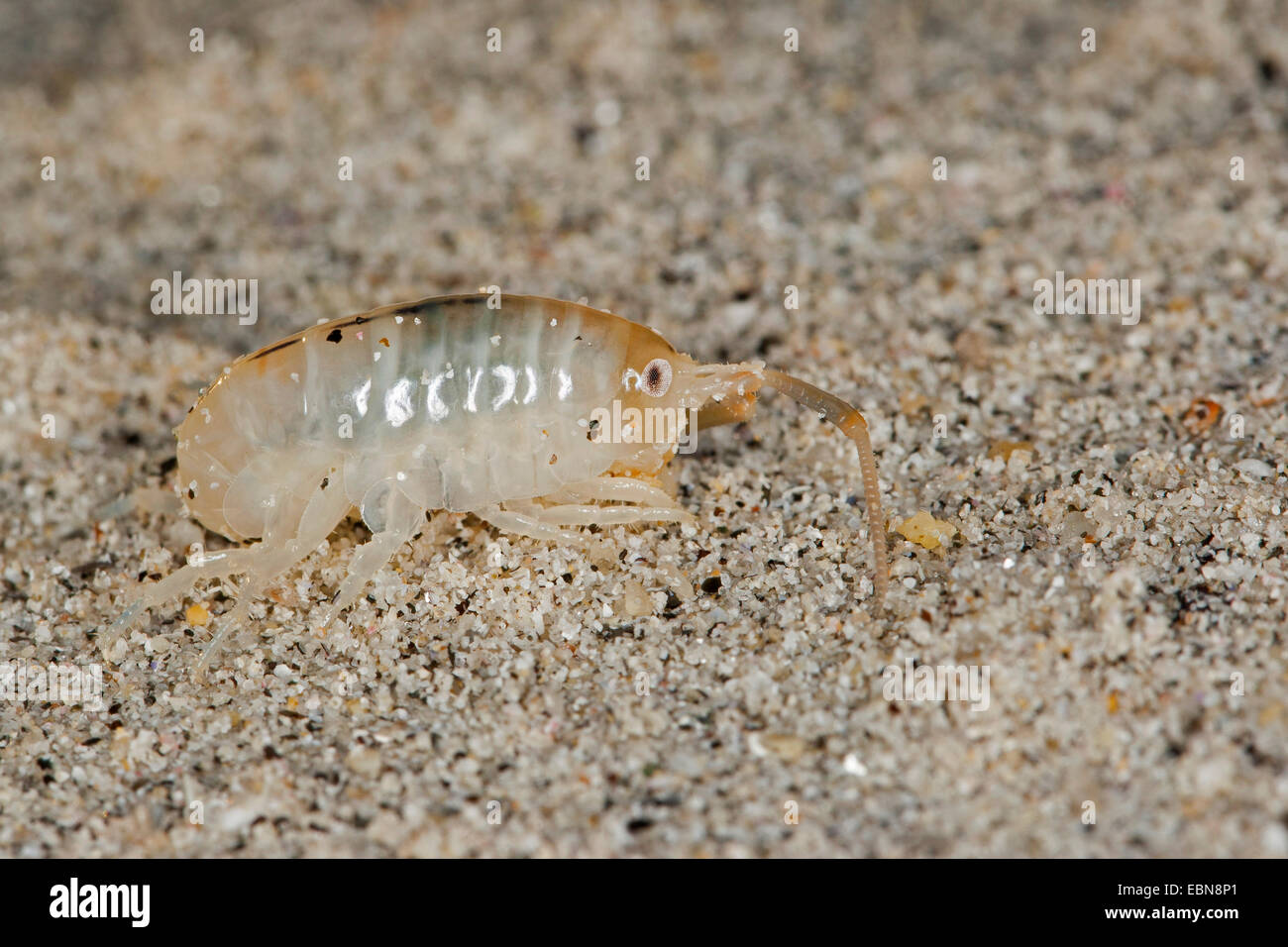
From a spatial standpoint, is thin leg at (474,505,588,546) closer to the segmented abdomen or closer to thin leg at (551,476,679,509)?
the segmented abdomen

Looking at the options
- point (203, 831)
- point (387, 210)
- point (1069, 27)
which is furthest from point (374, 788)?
point (1069, 27)

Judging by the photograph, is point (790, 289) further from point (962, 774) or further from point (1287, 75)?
point (1287, 75)

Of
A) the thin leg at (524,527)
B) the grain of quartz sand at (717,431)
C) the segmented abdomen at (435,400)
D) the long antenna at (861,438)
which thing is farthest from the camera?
the thin leg at (524,527)

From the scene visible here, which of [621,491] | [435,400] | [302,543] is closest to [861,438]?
[621,491]

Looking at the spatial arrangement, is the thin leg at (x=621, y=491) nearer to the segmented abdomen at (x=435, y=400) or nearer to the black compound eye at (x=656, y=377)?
the segmented abdomen at (x=435, y=400)

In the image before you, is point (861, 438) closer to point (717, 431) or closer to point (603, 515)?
point (603, 515)

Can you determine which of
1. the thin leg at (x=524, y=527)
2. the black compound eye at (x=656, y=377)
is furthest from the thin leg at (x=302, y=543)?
the black compound eye at (x=656, y=377)
